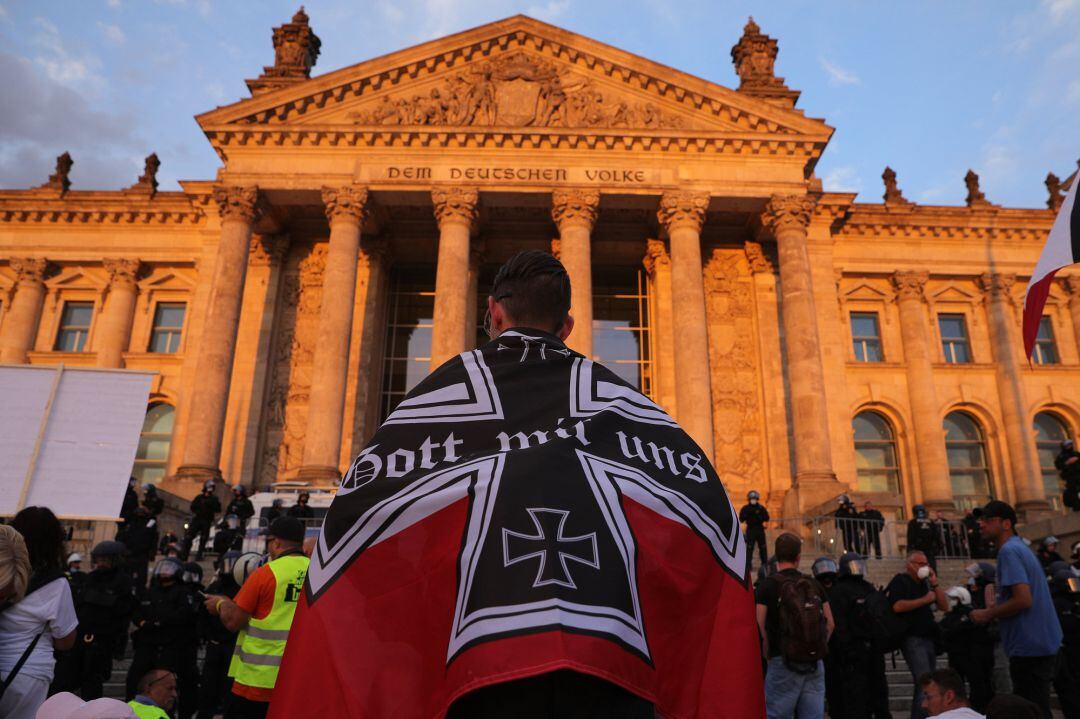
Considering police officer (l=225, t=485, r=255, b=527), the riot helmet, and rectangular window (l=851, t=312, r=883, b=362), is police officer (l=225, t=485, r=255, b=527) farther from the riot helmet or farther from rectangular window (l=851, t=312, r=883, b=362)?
rectangular window (l=851, t=312, r=883, b=362)

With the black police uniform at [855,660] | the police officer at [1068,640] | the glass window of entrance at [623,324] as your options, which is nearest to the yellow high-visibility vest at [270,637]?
the black police uniform at [855,660]

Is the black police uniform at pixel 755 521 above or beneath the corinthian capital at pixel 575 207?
beneath

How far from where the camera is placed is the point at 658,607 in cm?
167

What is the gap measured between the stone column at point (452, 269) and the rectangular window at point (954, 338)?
19104 millimetres

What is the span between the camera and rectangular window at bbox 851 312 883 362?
30656mm

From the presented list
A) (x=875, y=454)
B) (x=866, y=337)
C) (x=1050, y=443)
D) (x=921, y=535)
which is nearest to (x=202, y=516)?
(x=921, y=535)

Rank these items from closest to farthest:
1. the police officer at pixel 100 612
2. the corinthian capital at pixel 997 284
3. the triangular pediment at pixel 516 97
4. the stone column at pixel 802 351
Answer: the police officer at pixel 100 612, the stone column at pixel 802 351, the triangular pediment at pixel 516 97, the corinthian capital at pixel 997 284

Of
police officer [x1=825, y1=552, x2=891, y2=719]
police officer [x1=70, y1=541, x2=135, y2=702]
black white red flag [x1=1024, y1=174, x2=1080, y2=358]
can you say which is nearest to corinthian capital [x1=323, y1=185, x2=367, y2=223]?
police officer [x1=70, y1=541, x2=135, y2=702]

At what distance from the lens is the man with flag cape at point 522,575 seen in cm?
151

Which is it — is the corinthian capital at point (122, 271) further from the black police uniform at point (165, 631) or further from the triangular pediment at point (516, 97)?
the black police uniform at point (165, 631)

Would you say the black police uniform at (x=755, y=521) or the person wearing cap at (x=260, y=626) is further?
the black police uniform at (x=755, y=521)

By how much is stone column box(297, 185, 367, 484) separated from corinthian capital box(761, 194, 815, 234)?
42.4 feet

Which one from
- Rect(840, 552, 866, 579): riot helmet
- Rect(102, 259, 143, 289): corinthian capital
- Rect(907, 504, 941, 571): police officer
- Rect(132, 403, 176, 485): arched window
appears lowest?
Rect(840, 552, 866, 579): riot helmet

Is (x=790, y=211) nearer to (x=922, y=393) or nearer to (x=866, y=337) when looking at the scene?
(x=866, y=337)
